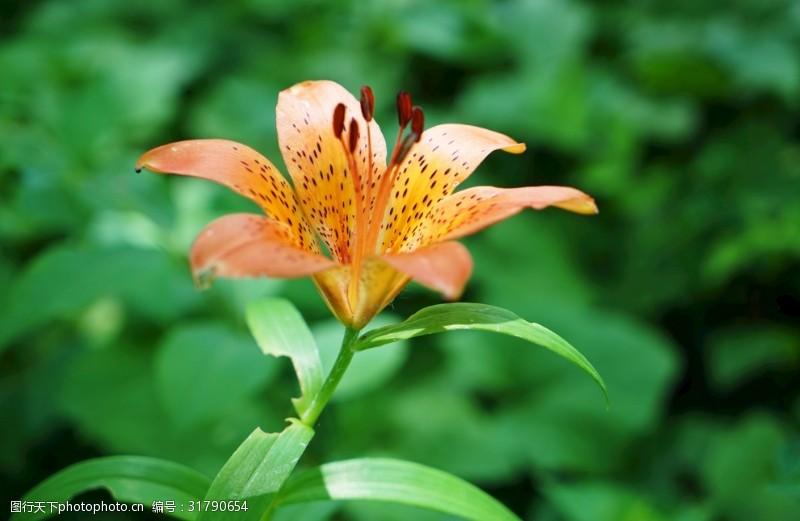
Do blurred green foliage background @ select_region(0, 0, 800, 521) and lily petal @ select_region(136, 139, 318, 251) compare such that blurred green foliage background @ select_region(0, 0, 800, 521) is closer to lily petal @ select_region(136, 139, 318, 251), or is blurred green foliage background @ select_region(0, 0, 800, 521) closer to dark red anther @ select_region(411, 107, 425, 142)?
lily petal @ select_region(136, 139, 318, 251)

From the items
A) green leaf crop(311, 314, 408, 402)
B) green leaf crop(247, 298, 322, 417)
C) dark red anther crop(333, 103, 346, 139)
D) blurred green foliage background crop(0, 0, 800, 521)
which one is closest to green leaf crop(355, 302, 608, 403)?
green leaf crop(247, 298, 322, 417)

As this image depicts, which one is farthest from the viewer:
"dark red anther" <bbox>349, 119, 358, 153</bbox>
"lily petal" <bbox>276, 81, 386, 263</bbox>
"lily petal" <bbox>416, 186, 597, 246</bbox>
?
"lily petal" <bbox>276, 81, 386, 263</bbox>

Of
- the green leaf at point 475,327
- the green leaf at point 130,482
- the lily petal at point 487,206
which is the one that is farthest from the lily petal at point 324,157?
the green leaf at point 130,482

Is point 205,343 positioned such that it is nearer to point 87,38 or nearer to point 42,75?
point 42,75

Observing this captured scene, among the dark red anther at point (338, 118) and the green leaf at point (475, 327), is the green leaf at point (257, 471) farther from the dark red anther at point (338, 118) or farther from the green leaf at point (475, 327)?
the dark red anther at point (338, 118)

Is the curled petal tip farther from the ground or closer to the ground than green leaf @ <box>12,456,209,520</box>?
farther from the ground
